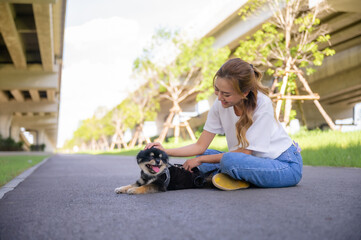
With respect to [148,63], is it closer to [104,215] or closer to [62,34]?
[62,34]

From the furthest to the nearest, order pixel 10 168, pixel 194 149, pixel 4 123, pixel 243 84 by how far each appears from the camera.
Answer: pixel 4 123 → pixel 10 168 → pixel 194 149 → pixel 243 84

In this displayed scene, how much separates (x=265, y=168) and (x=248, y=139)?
13.3 inches

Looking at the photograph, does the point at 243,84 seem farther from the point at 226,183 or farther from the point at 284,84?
the point at 284,84

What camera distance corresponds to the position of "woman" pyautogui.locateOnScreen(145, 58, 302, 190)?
3.68m

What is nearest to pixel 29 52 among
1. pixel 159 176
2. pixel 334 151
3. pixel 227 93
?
pixel 334 151

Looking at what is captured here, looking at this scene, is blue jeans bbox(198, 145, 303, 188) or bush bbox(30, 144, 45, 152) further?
bush bbox(30, 144, 45, 152)

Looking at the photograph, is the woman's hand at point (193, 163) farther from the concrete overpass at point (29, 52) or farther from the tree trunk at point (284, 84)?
the tree trunk at point (284, 84)

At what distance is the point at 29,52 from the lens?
21.0 metres

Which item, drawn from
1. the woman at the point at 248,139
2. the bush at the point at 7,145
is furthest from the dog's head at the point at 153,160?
the bush at the point at 7,145

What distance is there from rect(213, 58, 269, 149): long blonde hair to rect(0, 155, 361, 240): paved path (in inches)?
26.0

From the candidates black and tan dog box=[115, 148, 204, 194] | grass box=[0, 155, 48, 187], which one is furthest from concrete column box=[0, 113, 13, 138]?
black and tan dog box=[115, 148, 204, 194]

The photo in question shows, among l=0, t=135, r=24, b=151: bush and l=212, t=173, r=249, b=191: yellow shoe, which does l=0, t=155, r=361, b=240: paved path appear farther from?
l=0, t=135, r=24, b=151: bush

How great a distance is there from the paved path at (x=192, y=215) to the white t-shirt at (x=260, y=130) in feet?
1.44

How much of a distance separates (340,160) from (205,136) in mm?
4951
